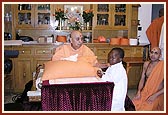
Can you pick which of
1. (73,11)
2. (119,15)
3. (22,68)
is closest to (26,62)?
(22,68)

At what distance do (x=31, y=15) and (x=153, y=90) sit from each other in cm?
251

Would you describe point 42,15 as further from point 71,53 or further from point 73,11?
point 71,53

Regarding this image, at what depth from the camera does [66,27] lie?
441 cm

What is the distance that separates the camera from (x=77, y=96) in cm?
206

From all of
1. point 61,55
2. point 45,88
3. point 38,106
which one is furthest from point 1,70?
point 61,55

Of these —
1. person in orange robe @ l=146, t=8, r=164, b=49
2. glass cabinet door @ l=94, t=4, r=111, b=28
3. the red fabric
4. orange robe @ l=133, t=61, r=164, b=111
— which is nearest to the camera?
the red fabric

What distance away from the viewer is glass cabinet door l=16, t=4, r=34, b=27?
14.0 ft

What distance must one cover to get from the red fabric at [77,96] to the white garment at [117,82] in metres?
0.08

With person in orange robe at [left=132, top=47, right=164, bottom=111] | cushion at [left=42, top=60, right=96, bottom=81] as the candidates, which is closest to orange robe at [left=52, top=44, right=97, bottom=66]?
cushion at [left=42, top=60, right=96, bottom=81]

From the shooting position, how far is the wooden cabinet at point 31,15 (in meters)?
4.26

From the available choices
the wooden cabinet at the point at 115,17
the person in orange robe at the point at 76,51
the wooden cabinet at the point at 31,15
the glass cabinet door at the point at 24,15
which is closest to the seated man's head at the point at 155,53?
the person in orange robe at the point at 76,51

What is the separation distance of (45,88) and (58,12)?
2421mm

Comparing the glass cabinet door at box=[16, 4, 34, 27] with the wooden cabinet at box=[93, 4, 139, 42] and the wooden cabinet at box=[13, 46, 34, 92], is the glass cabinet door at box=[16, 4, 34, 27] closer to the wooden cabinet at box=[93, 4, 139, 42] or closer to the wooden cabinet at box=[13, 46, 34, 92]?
the wooden cabinet at box=[13, 46, 34, 92]

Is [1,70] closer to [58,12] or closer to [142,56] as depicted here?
[58,12]
